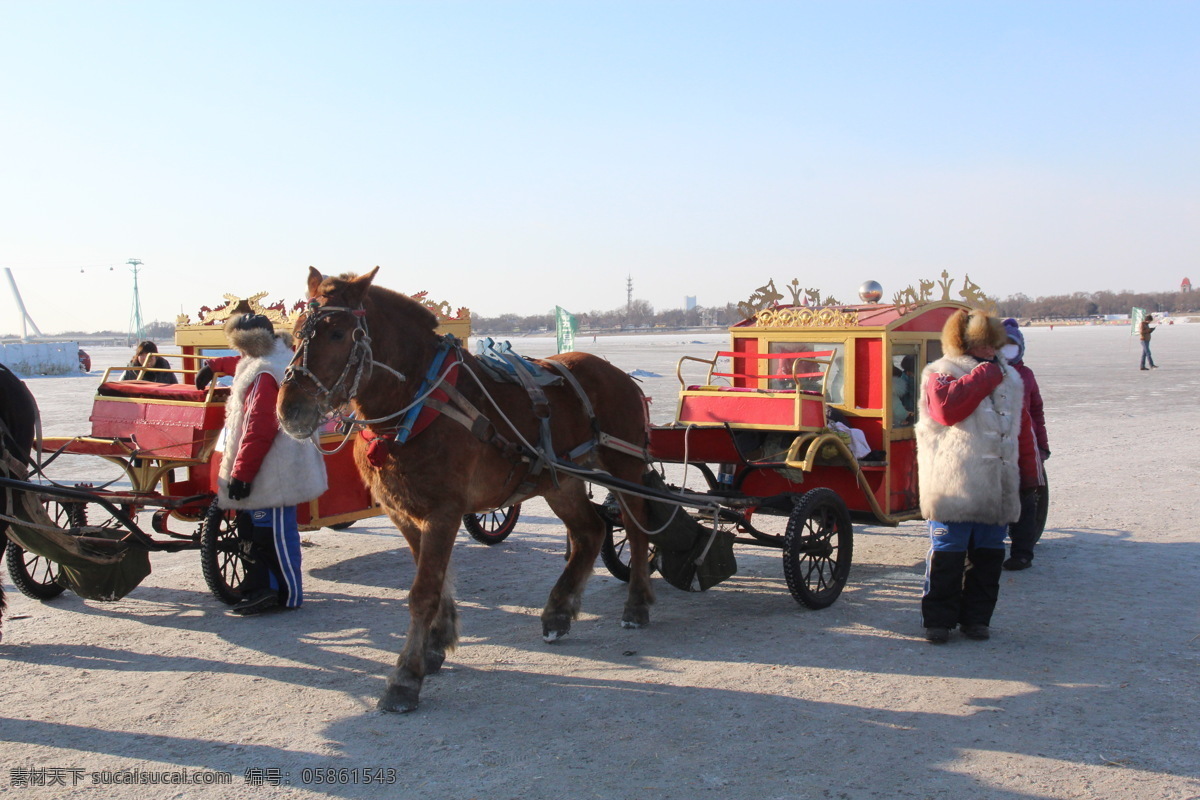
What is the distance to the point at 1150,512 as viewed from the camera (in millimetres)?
9375

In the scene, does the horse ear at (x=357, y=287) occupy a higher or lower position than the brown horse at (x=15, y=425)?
higher

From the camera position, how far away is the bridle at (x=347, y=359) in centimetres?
456

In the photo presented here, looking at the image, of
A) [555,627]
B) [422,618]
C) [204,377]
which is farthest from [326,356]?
[204,377]

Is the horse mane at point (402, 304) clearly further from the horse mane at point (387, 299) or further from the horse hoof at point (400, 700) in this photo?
the horse hoof at point (400, 700)

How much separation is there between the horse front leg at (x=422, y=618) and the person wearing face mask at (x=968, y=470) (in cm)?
280

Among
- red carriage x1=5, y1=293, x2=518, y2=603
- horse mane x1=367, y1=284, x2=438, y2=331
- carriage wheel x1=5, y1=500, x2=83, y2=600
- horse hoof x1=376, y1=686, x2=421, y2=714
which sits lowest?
horse hoof x1=376, y1=686, x2=421, y2=714

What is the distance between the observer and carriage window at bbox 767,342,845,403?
7859 millimetres

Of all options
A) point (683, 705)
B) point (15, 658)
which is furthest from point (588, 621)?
point (15, 658)

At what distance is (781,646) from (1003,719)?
1451mm

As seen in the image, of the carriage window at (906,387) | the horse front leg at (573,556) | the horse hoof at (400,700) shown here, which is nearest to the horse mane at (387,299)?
the horse front leg at (573,556)

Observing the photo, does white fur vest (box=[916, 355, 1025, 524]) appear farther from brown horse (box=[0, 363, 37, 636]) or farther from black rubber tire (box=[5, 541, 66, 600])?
black rubber tire (box=[5, 541, 66, 600])

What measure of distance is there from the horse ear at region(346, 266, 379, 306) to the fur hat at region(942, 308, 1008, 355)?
332 centimetres

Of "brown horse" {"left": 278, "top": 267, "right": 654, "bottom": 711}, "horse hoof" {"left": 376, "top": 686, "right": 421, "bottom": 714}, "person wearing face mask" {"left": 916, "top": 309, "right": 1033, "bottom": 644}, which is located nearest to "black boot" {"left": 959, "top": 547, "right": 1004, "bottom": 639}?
"person wearing face mask" {"left": 916, "top": 309, "right": 1033, "bottom": 644}

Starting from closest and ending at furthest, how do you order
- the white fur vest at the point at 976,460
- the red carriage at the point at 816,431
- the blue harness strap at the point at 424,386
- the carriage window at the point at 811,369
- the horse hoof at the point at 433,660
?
1. the blue harness strap at the point at 424,386
2. the horse hoof at the point at 433,660
3. the white fur vest at the point at 976,460
4. the red carriage at the point at 816,431
5. the carriage window at the point at 811,369
